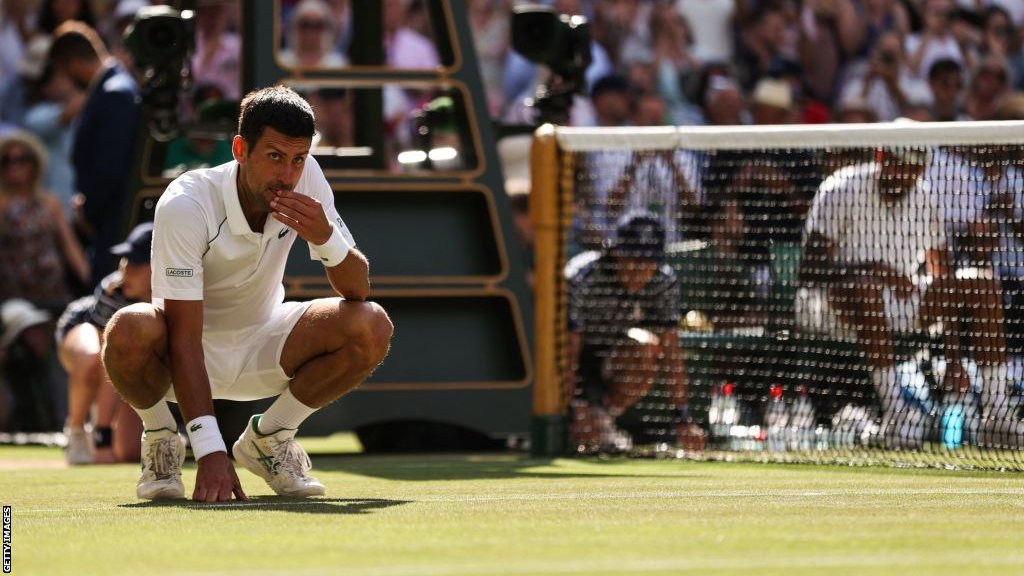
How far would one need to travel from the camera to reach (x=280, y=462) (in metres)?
6.65

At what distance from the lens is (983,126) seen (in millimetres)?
7922

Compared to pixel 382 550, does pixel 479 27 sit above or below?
above

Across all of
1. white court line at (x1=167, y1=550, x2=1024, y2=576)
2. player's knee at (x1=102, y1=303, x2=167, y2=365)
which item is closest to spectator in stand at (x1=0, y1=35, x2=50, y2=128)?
player's knee at (x1=102, y1=303, x2=167, y2=365)

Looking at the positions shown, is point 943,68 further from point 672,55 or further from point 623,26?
point 623,26

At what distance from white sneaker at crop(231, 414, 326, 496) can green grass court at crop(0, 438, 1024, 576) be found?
12 cm

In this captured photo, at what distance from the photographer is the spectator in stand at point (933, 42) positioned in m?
16.4

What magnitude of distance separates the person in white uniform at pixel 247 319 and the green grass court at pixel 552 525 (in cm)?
22

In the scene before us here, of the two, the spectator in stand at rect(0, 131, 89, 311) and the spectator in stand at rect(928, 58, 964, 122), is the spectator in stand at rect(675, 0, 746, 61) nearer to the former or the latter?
the spectator in stand at rect(928, 58, 964, 122)

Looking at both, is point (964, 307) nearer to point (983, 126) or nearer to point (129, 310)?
point (983, 126)

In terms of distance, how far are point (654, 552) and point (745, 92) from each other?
12.3 meters

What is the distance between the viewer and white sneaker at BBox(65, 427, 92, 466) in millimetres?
9969

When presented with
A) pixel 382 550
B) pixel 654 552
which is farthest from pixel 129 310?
pixel 654 552

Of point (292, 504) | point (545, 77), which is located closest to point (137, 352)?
point (292, 504)

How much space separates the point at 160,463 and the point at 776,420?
3.71m
